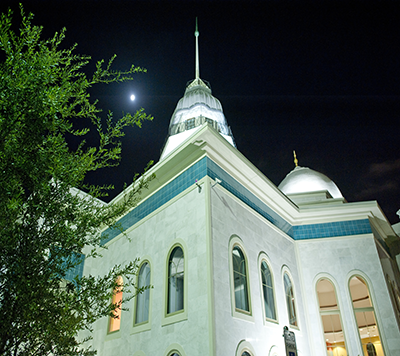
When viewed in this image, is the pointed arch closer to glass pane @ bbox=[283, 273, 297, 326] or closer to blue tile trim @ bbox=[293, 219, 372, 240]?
glass pane @ bbox=[283, 273, 297, 326]

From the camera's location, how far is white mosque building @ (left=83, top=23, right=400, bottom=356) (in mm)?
8289

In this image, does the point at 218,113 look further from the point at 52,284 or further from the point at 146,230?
the point at 52,284

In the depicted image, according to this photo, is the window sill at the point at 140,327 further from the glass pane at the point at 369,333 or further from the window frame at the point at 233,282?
the glass pane at the point at 369,333

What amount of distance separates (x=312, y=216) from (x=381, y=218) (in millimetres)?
2688

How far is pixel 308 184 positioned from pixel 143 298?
431 inches

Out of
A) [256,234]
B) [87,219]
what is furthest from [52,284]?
[256,234]

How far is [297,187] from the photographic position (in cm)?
1769

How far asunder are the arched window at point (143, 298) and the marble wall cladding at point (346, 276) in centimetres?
573

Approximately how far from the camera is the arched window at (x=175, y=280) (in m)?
8.73

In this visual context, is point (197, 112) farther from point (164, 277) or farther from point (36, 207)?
point (36, 207)

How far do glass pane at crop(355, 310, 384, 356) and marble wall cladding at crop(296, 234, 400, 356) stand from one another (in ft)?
0.81

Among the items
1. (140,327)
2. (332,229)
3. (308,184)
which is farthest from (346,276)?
(140,327)

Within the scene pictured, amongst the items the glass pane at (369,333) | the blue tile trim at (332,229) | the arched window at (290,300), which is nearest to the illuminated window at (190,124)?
the blue tile trim at (332,229)

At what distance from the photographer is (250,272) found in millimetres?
9656
